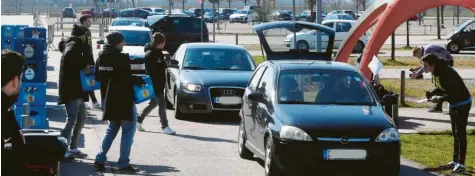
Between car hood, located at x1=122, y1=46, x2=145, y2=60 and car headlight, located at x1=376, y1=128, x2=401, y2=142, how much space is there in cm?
1677

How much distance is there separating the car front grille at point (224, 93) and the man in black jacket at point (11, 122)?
11607 millimetres

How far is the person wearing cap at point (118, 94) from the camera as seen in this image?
12.3 m

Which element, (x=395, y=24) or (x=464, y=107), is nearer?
(x=464, y=107)

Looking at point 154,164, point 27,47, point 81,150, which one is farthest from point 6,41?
point 154,164

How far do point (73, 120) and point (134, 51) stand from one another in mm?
15977

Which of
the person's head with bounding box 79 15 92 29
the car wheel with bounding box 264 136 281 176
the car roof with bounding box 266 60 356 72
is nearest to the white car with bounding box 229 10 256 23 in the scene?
the person's head with bounding box 79 15 92 29

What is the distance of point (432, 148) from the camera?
596 inches

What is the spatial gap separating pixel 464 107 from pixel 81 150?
5293mm

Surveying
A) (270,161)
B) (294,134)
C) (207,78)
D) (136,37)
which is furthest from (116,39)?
(136,37)

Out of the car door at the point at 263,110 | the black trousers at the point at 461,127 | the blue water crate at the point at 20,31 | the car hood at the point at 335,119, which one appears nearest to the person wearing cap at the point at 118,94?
the car door at the point at 263,110

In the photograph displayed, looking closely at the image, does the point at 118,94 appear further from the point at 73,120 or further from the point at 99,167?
the point at 73,120

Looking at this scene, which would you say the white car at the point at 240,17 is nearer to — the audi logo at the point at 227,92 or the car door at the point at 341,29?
the car door at the point at 341,29

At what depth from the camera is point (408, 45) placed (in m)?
48.4

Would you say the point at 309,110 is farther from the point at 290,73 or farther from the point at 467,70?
the point at 467,70
